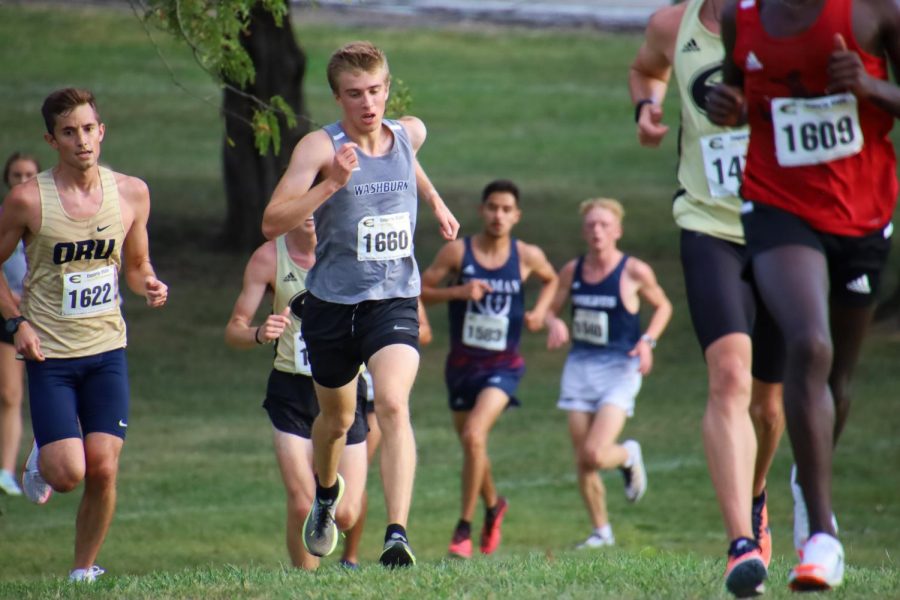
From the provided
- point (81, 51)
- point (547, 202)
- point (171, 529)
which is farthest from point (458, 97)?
point (171, 529)

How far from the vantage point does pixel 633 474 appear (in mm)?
12375

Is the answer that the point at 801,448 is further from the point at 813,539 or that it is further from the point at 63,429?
the point at 63,429

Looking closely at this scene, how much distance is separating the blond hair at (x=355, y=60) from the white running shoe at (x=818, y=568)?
3.05 metres

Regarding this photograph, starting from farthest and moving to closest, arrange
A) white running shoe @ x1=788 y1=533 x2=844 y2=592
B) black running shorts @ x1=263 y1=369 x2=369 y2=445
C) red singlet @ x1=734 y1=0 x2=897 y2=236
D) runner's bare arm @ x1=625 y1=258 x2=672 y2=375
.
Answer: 1. runner's bare arm @ x1=625 y1=258 x2=672 y2=375
2. black running shorts @ x1=263 y1=369 x2=369 y2=445
3. red singlet @ x1=734 y1=0 x2=897 y2=236
4. white running shoe @ x1=788 y1=533 x2=844 y2=592

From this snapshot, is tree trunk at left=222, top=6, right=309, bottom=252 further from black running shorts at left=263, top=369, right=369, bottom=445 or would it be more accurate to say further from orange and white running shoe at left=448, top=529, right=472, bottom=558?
black running shorts at left=263, top=369, right=369, bottom=445

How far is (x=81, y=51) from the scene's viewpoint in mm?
45562

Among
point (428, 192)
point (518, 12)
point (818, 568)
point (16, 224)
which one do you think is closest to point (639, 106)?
point (428, 192)

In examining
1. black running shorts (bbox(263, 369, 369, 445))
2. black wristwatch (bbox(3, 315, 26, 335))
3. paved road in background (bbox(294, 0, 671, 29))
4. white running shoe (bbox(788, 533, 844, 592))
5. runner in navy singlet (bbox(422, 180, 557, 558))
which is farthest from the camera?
paved road in background (bbox(294, 0, 671, 29))

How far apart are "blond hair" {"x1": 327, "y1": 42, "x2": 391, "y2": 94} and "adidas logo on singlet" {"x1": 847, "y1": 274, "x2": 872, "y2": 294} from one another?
244 centimetres

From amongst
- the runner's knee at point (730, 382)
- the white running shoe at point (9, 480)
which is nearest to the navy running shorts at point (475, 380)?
the white running shoe at point (9, 480)

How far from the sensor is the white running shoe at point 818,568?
527 cm

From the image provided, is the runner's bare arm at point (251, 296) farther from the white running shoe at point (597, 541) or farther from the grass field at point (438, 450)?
the white running shoe at point (597, 541)

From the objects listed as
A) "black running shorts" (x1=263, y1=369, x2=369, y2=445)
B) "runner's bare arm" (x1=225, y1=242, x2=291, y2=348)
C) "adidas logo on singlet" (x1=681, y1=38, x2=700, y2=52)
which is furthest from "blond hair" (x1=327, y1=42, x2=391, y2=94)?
"black running shorts" (x1=263, y1=369, x2=369, y2=445)

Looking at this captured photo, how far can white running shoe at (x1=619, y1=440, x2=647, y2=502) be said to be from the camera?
12211mm
